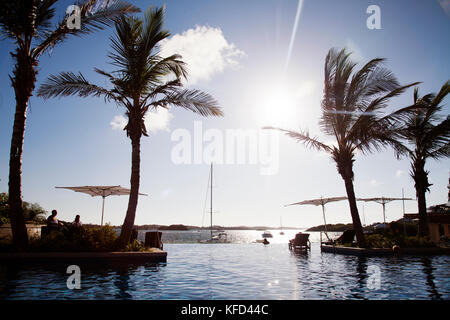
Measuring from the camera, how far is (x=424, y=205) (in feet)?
63.9

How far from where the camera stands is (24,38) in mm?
11773

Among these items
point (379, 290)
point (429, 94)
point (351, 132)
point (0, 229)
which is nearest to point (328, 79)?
point (351, 132)

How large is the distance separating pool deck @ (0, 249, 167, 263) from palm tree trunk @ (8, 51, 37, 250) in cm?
64

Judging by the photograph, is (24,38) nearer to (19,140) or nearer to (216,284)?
(19,140)

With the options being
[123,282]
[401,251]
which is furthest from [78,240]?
[401,251]

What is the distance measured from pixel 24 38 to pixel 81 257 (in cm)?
818

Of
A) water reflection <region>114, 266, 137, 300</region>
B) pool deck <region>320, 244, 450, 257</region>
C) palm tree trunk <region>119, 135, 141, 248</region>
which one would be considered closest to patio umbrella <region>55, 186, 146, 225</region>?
palm tree trunk <region>119, 135, 141, 248</region>

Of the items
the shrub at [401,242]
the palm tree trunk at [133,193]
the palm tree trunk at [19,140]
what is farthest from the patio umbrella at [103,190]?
the shrub at [401,242]

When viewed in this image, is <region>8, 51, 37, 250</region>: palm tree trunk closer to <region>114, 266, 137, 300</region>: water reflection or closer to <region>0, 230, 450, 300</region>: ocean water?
<region>0, 230, 450, 300</region>: ocean water

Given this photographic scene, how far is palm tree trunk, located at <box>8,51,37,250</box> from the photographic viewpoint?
11.0 m

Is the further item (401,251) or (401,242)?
(401,242)

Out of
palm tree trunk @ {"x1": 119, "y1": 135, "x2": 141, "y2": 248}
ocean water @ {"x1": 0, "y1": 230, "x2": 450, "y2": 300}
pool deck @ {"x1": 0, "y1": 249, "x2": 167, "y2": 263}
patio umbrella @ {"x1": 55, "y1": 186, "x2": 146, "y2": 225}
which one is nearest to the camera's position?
ocean water @ {"x1": 0, "y1": 230, "x2": 450, "y2": 300}
